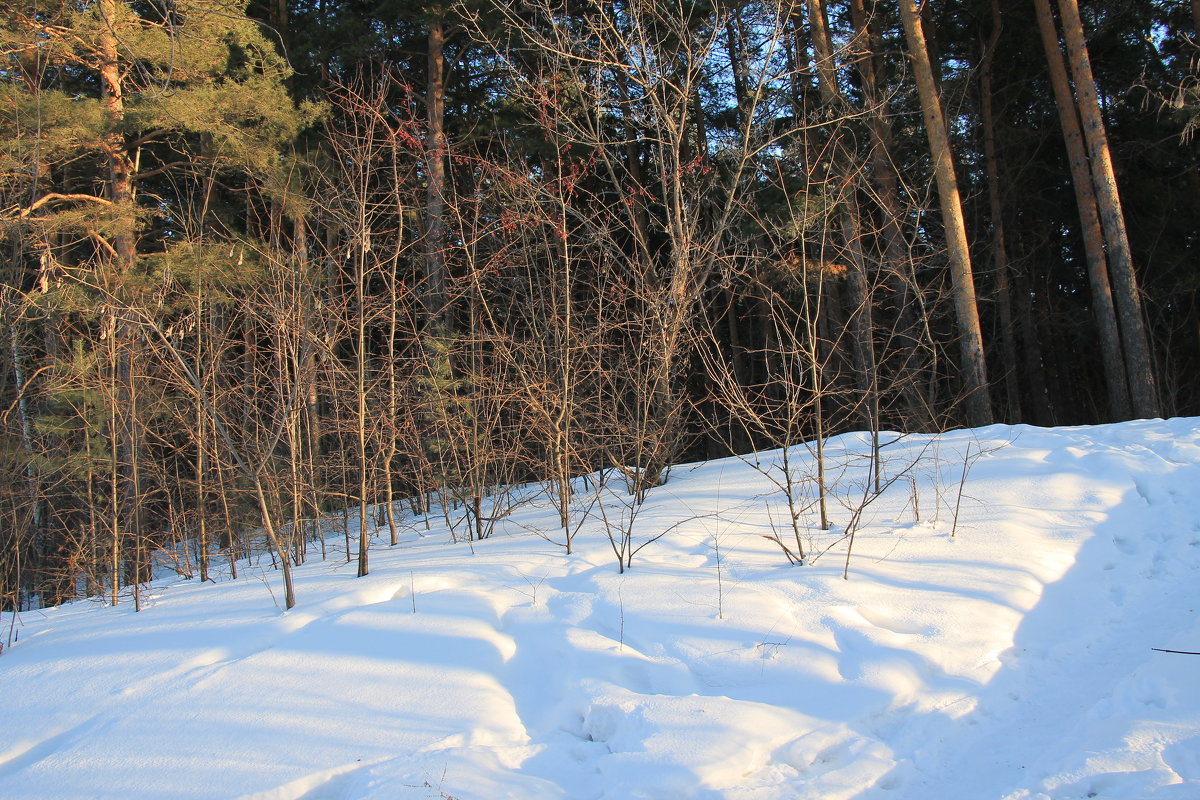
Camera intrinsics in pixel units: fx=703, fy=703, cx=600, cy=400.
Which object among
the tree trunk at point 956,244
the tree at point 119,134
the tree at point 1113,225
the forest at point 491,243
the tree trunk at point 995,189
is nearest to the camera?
the forest at point 491,243

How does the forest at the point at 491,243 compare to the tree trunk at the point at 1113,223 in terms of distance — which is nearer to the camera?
the forest at the point at 491,243

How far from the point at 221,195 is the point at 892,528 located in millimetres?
13593

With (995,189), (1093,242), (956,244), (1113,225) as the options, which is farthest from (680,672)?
(995,189)

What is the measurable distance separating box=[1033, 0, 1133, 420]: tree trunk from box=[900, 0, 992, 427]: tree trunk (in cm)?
274

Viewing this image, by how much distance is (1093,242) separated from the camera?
37.5 ft

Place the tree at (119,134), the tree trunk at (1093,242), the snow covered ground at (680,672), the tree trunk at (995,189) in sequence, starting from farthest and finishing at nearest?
the tree trunk at (995,189)
the tree trunk at (1093,242)
the tree at (119,134)
the snow covered ground at (680,672)

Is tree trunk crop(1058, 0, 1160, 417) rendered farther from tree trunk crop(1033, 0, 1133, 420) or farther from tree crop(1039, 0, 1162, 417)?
tree trunk crop(1033, 0, 1133, 420)

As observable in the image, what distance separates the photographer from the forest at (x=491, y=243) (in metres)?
6.25

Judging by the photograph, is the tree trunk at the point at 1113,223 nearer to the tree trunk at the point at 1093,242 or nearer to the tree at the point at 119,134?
the tree trunk at the point at 1093,242

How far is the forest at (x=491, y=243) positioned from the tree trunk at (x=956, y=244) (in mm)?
54

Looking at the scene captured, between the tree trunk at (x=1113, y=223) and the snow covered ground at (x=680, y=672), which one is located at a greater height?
the tree trunk at (x=1113, y=223)

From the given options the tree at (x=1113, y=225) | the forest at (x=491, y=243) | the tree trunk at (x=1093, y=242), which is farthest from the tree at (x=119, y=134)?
the tree trunk at (x=1093, y=242)

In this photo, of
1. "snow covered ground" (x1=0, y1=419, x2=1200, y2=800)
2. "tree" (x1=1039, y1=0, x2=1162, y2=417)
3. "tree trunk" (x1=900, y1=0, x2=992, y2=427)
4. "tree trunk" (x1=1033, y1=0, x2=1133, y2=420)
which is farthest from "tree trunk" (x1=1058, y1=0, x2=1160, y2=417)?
→ "snow covered ground" (x1=0, y1=419, x2=1200, y2=800)

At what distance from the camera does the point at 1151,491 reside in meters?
5.73
